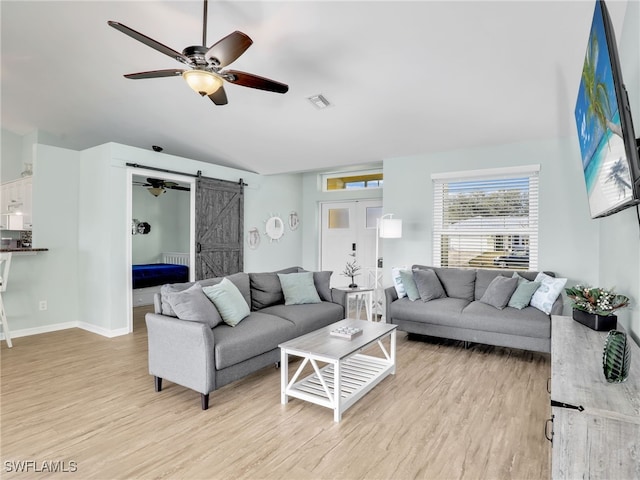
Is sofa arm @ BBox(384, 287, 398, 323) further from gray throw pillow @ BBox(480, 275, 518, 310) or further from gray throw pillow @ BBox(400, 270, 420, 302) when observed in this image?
gray throw pillow @ BBox(480, 275, 518, 310)

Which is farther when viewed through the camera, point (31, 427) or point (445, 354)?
point (445, 354)

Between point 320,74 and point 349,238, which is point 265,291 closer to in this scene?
point 320,74

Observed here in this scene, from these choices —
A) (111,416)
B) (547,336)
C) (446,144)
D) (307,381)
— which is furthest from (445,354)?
(111,416)

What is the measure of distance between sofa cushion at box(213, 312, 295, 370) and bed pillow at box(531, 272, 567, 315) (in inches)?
104

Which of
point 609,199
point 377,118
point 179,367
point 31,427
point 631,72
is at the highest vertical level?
point 377,118

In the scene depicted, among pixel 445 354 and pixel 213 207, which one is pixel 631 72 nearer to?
pixel 445 354

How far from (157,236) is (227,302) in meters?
5.59

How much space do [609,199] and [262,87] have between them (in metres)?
2.48

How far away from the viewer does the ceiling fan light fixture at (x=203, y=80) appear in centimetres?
261

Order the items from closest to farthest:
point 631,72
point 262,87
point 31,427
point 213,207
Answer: point 631,72, point 31,427, point 262,87, point 213,207

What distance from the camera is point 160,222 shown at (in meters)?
7.96

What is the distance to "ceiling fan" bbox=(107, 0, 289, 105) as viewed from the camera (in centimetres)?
227

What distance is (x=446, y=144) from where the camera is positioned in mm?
4992

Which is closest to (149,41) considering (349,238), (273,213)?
(273,213)
